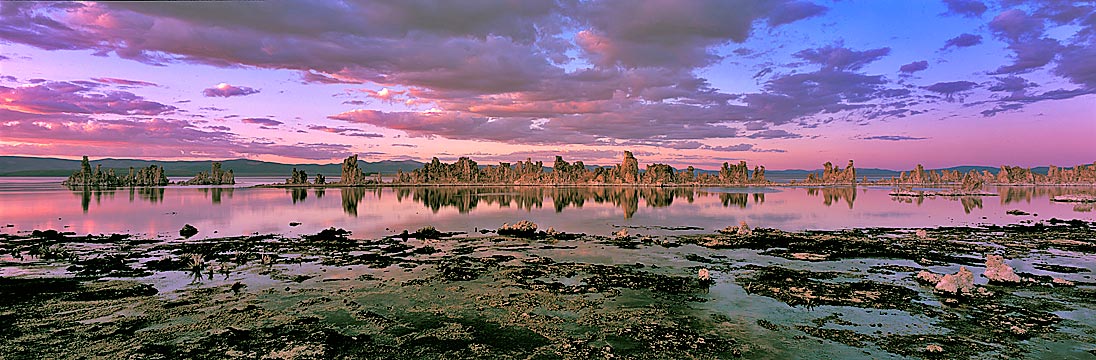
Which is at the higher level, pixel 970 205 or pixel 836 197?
pixel 970 205

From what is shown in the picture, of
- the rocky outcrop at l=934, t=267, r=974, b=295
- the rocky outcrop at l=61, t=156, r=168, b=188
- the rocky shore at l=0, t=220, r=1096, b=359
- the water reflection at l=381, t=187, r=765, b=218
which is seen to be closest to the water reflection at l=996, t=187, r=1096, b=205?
the water reflection at l=381, t=187, r=765, b=218

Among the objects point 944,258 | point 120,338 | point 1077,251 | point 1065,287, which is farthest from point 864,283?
point 120,338

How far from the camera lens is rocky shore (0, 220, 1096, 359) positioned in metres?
12.7

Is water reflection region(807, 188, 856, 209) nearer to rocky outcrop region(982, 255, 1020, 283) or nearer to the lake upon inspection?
the lake

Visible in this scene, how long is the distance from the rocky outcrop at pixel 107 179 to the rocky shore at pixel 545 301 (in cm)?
15951

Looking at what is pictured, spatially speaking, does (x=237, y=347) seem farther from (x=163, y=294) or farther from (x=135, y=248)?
(x=135, y=248)

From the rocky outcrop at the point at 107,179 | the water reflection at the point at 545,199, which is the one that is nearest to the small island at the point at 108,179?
the rocky outcrop at the point at 107,179

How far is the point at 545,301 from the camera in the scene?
17.1m

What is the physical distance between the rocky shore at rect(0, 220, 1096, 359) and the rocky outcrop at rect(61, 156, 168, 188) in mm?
159512

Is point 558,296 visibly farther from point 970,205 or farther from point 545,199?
point 545,199

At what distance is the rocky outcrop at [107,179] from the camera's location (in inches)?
→ 5858

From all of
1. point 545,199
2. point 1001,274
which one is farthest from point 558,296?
point 545,199

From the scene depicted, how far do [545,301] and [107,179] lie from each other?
192m

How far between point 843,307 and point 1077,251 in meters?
21.8
